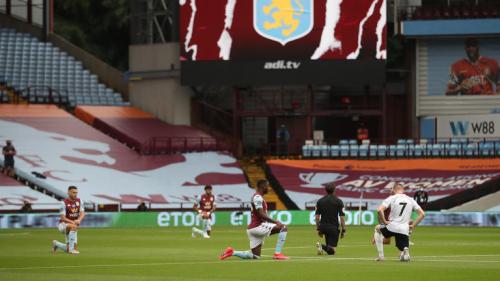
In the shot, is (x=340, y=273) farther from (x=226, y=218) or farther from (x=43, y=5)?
(x=43, y=5)

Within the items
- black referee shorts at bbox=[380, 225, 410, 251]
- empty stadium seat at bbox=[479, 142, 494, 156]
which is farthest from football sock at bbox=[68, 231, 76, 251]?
empty stadium seat at bbox=[479, 142, 494, 156]

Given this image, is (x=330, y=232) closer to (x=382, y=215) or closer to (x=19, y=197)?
(x=382, y=215)

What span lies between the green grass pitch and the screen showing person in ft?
84.4

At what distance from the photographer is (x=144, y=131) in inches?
2717

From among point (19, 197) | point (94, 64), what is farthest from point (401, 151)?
point (94, 64)

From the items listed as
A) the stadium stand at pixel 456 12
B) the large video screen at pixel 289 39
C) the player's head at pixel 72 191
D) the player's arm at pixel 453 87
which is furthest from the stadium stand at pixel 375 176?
the player's head at pixel 72 191

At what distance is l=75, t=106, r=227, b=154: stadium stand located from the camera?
67.4 metres

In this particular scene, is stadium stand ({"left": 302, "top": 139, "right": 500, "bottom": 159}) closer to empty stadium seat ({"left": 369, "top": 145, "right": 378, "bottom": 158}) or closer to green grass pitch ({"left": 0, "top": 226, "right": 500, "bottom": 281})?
empty stadium seat ({"left": 369, "top": 145, "right": 378, "bottom": 158})

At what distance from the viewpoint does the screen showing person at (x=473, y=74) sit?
68.4 meters

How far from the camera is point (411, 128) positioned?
6956 cm

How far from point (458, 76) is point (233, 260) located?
43.1 meters

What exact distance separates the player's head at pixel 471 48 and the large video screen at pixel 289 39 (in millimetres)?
5649

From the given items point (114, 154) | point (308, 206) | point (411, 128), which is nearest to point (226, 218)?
point (308, 206)

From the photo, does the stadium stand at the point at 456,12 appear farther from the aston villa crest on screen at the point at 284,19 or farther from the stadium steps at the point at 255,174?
the stadium steps at the point at 255,174
